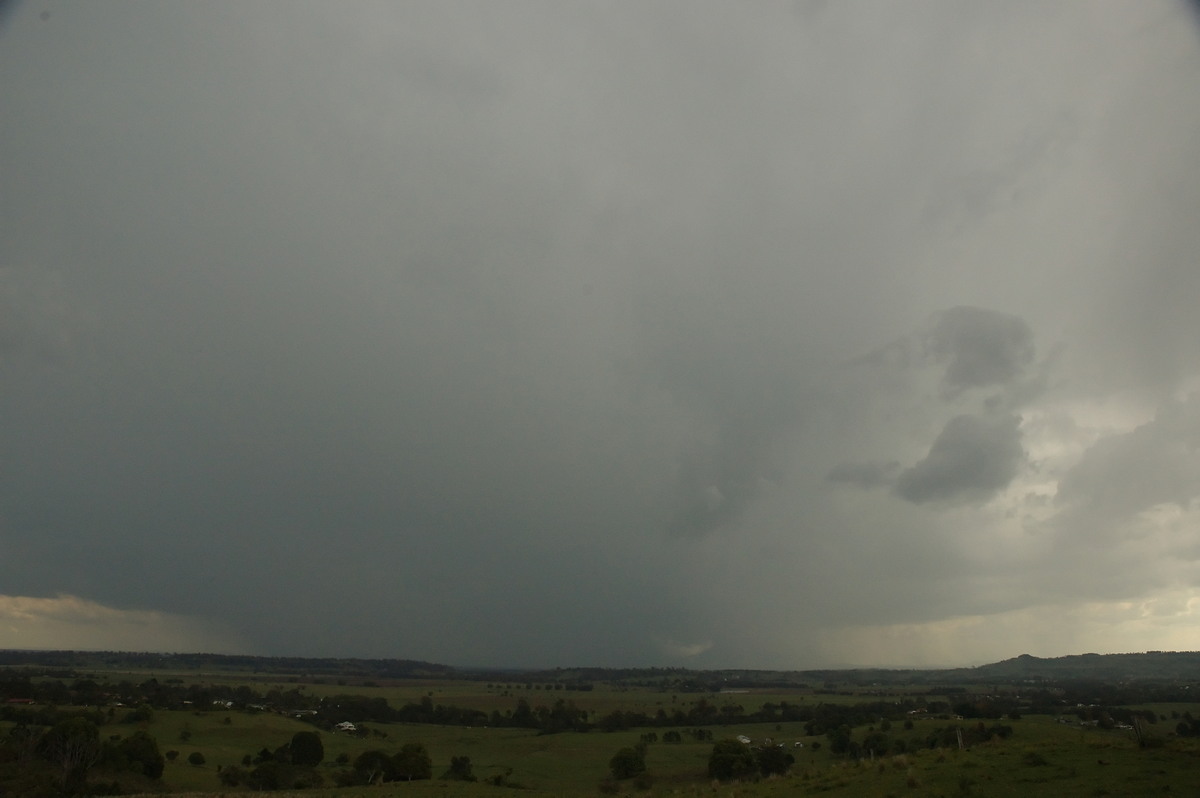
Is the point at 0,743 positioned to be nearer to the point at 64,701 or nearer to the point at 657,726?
the point at 64,701

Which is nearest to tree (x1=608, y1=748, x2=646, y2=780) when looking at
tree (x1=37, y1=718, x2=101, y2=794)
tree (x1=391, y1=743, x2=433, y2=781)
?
tree (x1=391, y1=743, x2=433, y2=781)

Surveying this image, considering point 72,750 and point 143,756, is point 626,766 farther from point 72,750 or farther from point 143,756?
point 72,750

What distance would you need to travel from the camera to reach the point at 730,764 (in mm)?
→ 72750

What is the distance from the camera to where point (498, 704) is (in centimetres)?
18312

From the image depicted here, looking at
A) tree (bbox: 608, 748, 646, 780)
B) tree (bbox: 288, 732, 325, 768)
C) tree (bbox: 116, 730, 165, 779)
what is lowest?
tree (bbox: 608, 748, 646, 780)

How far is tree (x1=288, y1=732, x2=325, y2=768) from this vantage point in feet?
245

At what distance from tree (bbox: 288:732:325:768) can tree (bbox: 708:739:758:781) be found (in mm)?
44894

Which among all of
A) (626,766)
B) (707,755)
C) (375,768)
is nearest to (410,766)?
(375,768)

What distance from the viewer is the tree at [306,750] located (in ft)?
245

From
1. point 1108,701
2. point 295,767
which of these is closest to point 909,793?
point 295,767

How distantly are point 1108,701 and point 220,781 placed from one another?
16699 cm

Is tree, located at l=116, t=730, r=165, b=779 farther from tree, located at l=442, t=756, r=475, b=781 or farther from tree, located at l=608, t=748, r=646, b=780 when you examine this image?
tree, located at l=608, t=748, r=646, b=780

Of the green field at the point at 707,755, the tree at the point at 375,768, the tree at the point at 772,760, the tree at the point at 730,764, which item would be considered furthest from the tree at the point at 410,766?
the tree at the point at 772,760

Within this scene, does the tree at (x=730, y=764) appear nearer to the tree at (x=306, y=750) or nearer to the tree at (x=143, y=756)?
the tree at (x=306, y=750)
